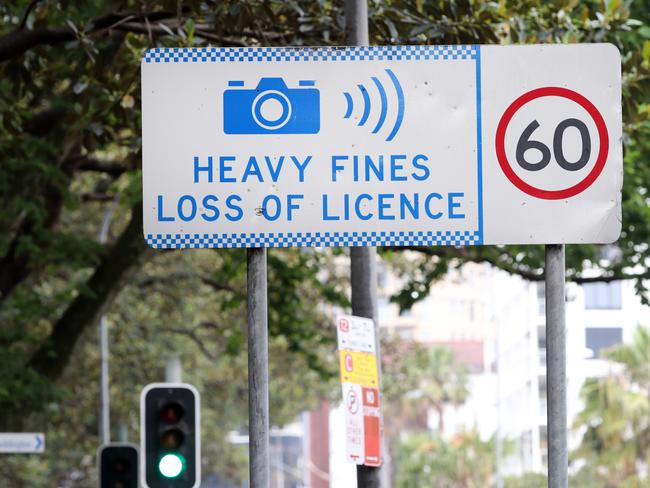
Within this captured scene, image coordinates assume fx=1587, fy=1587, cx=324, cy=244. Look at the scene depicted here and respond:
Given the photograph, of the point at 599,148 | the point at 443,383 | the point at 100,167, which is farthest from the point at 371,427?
the point at 443,383

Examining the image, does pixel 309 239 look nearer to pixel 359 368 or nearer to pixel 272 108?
pixel 272 108

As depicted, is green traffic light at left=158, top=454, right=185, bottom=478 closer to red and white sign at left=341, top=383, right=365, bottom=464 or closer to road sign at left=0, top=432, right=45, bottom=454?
red and white sign at left=341, top=383, right=365, bottom=464

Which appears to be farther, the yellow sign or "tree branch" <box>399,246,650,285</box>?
"tree branch" <box>399,246,650,285</box>

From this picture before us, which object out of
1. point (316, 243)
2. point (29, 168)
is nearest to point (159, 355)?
point (29, 168)

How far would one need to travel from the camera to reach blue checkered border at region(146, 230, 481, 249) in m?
5.66

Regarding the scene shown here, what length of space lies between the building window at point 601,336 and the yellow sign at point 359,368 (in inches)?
2888

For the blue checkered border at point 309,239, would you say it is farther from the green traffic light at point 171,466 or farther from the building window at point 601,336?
the building window at point 601,336

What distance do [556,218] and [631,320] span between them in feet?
228

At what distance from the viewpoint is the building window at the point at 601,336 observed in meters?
83.9

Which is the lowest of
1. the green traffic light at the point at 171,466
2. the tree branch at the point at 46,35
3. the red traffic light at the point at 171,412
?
the green traffic light at the point at 171,466

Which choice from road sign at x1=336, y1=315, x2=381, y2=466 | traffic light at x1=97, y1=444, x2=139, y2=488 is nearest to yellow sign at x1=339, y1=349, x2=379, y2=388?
road sign at x1=336, y1=315, x2=381, y2=466

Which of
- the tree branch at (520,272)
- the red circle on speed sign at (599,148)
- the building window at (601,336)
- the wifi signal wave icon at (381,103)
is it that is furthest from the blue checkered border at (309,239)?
the building window at (601,336)

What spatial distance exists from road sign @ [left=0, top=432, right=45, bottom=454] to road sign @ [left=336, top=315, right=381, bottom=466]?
402 inches

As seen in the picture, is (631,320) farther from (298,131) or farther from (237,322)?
(298,131)
